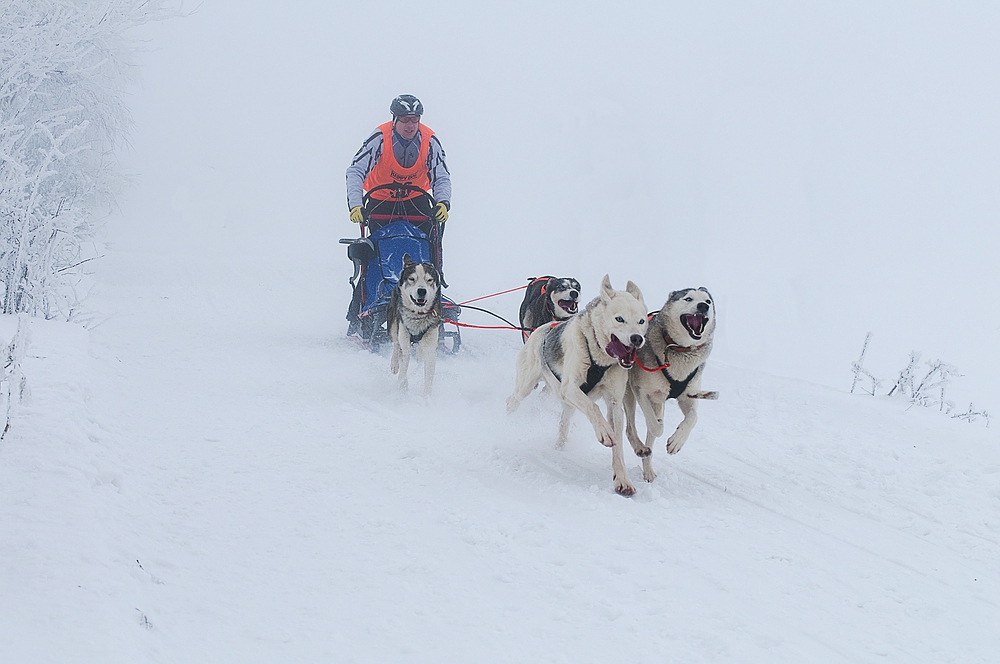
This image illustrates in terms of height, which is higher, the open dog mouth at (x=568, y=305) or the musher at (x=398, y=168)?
the musher at (x=398, y=168)

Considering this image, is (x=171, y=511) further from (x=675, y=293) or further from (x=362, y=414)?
(x=675, y=293)

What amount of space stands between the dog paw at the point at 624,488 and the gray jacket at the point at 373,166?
153 inches

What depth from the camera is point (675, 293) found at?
345cm

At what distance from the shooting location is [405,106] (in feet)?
20.9

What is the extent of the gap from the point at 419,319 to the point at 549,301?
0.88 metres

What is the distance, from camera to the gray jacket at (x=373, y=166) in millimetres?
6617

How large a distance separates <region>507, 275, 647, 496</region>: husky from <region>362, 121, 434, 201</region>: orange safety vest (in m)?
3.38

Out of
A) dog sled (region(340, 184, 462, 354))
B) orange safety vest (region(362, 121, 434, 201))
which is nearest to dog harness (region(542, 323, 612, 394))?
dog sled (region(340, 184, 462, 354))

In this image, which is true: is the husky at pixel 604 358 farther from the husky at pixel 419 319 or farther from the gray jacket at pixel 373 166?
the gray jacket at pixel 373 166

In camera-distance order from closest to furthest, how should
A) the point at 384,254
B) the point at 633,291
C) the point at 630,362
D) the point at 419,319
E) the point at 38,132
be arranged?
the point at 630,362
the point at 633,291
the point at 419,319
the point at 38,132
the point at 384,254

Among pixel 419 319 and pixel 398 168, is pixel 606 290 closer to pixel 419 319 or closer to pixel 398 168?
pixel 419 319

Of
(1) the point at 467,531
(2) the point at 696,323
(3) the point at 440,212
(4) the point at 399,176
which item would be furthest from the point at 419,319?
(1) the point at 467,531

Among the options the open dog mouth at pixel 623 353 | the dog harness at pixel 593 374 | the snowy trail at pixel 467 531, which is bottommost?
the snowy trail at pixel 467 531

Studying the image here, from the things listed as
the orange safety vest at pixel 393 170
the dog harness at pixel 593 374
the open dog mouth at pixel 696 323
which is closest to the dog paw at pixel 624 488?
the dog harness at pixel 593 374
